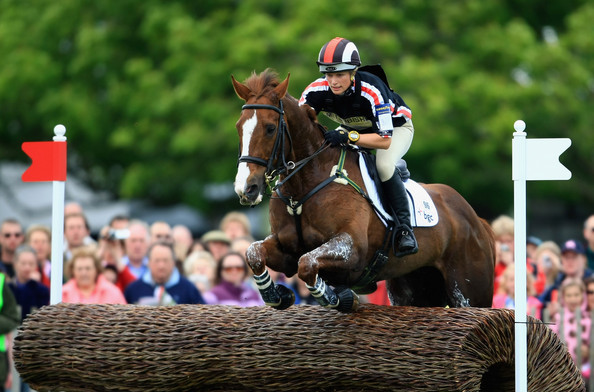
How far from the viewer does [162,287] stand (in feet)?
31.0

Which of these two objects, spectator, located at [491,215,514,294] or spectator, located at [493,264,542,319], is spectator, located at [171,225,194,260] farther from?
spectator, located at [493,264,542,319]

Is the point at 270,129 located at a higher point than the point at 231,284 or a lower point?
higher

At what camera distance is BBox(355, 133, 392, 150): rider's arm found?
664 centimetres

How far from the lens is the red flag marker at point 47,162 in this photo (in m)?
7.48

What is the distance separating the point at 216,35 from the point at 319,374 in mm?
13467

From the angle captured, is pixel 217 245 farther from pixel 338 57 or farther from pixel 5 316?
pixel 338 57

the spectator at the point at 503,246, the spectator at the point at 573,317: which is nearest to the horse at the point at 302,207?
the spectator at the point at 573,317

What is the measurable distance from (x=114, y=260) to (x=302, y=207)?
4393 millimetres

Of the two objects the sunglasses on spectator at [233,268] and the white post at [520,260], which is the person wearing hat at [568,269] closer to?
the sunglasses on spectator at [233,268]

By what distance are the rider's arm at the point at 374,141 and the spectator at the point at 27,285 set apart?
440 cm

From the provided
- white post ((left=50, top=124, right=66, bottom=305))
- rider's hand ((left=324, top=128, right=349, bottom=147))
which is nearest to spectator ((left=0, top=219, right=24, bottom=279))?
white post ((left=50, top=124, right=66, bottom=305))

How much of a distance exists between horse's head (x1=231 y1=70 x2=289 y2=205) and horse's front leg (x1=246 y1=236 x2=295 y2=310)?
0.45 metres

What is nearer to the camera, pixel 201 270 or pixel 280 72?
pixel 201 270

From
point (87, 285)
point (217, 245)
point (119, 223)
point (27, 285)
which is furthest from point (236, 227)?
point (87, 285)
